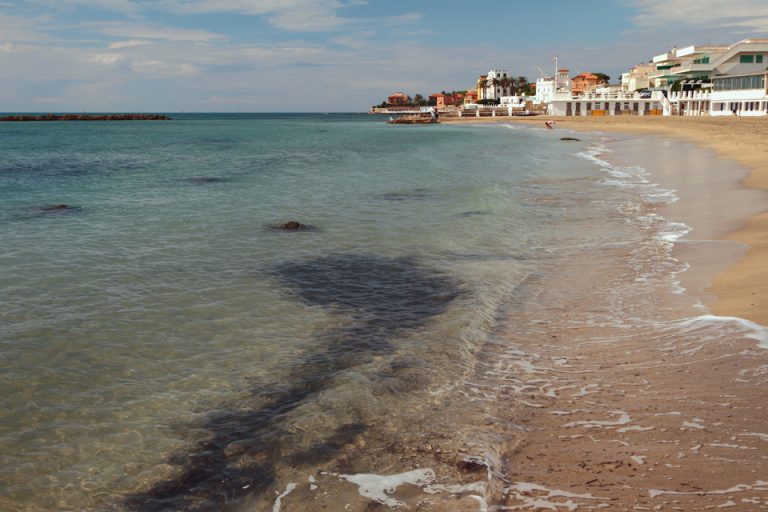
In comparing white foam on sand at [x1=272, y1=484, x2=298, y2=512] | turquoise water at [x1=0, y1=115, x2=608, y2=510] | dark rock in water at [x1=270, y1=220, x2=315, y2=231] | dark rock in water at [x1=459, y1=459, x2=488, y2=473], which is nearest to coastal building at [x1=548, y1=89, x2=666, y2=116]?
turquoise water at [x1=0, y1=115, x2=608, y2=510]

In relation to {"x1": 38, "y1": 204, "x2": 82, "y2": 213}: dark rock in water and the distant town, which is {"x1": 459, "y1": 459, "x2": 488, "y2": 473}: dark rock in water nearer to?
{"x1": 38, "y1": 204, "x2": 82, "y2": 213}: dark rock in water

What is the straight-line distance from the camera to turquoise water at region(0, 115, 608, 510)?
19.1 feet

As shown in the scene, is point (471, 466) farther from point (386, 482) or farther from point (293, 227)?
point (293, 227)

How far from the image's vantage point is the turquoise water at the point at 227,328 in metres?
5.82

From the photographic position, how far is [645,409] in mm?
6238

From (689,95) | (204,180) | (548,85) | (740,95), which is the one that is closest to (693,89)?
(689,95)

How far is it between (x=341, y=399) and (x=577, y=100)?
13125 centimetres

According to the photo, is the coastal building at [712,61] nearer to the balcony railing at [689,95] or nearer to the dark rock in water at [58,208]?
the balcony railing at [689,95]

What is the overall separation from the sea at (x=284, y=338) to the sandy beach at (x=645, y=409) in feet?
0.94

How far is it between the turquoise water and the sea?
1.4 inches

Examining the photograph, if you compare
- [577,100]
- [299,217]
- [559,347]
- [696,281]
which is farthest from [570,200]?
[577,100]

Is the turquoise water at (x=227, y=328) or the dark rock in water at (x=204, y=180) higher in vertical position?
the dark rock in water at (x=204, y=180)

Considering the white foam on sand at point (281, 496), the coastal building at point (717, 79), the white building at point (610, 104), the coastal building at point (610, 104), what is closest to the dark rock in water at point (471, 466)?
the white foam on sand at point (281, 496)

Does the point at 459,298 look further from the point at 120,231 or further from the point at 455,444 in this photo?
the point at 120,231
